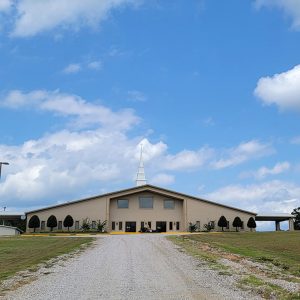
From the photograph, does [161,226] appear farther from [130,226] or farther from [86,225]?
[86,225]

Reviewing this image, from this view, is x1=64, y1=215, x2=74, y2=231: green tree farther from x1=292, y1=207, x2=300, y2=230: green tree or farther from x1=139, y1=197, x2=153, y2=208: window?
x1=292, y1=207, x2=300, y2=230: green tree

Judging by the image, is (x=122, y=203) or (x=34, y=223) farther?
(x=122, y=203)

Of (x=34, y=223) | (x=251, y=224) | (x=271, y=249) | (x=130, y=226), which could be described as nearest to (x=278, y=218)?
(x=251, y=224)

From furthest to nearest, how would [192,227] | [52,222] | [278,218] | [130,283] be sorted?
[278,218] → [192,227] → [52,222] → [130,283]

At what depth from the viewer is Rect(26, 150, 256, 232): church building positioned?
230ft

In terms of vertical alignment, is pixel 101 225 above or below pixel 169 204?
below

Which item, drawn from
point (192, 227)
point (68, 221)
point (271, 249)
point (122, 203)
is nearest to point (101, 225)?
point (68, 221)

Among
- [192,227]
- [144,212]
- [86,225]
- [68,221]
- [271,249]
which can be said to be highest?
[144,212]

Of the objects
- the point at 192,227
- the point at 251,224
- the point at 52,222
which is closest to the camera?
the point at 52,222

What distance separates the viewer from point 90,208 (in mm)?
70312

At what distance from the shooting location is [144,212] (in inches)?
2842

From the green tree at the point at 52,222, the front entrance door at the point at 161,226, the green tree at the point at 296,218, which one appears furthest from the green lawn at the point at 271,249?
the green tree at the point at 296,218

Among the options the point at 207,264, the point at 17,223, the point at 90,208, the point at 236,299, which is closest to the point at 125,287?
the point at 236,299

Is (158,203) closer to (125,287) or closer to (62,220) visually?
(62,220)
